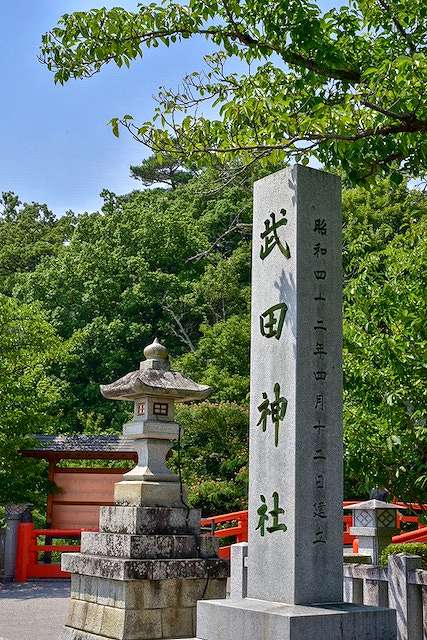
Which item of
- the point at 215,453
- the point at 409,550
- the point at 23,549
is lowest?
the point at 23,549

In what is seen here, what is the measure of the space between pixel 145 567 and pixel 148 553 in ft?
0.75

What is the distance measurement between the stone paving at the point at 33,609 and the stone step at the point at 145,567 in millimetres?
1535

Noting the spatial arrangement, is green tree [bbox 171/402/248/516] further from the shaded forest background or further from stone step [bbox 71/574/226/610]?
stone step [bbox 71/574/226/610]

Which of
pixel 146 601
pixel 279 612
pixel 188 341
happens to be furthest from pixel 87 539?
pixel 188 341

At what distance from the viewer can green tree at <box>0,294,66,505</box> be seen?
1639 cm

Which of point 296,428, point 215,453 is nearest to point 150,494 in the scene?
point 296,428

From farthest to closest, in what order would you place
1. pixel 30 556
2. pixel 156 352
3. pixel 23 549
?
pixel 30 556
pixel 23 549
pixel 156 352

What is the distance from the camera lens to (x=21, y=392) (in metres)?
16.7

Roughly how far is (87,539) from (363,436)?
3557 millimetres

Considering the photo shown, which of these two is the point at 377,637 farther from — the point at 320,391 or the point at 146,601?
the point at 146,601

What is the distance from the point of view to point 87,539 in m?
9.40

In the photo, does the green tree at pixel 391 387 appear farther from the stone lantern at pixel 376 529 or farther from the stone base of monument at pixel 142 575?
the stone lantern at pixel 376 529

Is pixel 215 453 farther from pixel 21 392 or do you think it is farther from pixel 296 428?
pixel 296 428

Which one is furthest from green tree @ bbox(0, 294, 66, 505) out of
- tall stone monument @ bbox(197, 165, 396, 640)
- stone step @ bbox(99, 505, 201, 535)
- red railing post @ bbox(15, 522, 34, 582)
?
tall stone monument @ bbox(197, 165, 396, 640)
